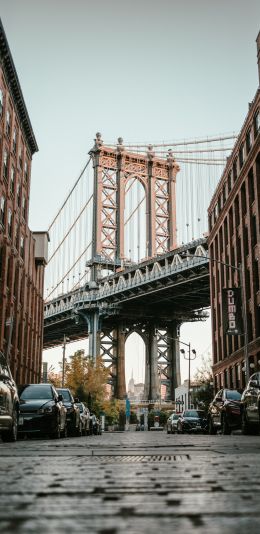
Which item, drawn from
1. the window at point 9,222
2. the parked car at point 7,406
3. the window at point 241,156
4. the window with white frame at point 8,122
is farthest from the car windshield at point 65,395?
the window at point 241,156

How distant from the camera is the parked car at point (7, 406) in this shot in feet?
42.3

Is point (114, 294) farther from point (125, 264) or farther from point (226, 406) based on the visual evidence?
point (226, 406)

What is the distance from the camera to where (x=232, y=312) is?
44656 millimetres

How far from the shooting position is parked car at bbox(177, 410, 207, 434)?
108 ft

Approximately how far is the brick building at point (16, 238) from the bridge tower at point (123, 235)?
89.4 feet

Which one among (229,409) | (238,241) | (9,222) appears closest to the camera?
(229,409)

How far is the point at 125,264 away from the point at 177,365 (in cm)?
1990

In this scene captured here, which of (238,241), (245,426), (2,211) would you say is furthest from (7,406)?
(238,241)

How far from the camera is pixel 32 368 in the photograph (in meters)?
58.5

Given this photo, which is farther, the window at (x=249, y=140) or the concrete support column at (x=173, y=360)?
the concrete support column at (x=173, y=360)

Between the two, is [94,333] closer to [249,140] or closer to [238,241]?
[238,241]

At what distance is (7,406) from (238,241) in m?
41.5

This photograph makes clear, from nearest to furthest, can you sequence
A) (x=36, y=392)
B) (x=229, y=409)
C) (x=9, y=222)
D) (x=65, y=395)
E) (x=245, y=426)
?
(x=36, y=392) < (x=245, y=426) < (x=65, y=395) < (x=229, y=409) < (x=9, y=222)

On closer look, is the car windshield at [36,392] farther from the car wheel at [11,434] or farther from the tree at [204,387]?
the tree at [204,387]
